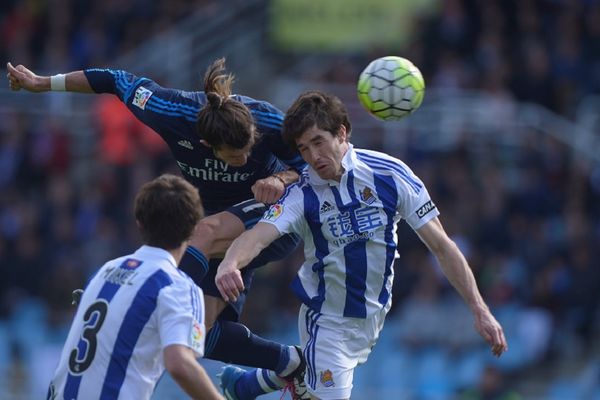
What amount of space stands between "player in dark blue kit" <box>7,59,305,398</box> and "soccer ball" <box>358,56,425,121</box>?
2.83ft

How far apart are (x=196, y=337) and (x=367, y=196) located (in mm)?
Result: 1996

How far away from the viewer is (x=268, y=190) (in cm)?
812

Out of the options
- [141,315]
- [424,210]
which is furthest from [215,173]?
[141,315]

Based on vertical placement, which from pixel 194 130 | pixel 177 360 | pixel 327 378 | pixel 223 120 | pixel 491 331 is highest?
pixel 223 120

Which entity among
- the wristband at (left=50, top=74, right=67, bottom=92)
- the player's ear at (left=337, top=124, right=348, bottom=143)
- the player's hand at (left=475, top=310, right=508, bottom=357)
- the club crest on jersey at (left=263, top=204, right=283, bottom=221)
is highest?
the wristband at (left=50, top=74, right=67, bottom=92)

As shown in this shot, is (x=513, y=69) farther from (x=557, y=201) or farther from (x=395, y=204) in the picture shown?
(x=395, y=204)

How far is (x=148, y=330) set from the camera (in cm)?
653

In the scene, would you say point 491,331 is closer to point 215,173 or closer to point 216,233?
point 216,233

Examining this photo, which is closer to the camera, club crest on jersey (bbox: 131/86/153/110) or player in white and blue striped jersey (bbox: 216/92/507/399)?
player in white and blue striped jersey (bbox: 216/92/507/399)

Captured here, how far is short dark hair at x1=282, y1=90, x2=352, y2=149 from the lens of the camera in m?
7.87

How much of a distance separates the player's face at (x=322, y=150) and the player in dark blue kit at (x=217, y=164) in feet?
1.07

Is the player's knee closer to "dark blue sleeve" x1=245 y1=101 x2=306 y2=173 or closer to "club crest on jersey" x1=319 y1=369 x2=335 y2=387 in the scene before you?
"dark blue sleeve" x1=245 y1=101 x2=306 y2=173

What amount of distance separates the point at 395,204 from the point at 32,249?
9733mm

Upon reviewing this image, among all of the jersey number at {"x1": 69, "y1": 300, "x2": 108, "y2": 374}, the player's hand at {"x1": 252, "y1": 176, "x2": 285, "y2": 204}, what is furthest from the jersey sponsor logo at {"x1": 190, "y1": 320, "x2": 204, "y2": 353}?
the player's hand at {"x1": 252, "y1": 176, "x2": 285, "y2": 204}
